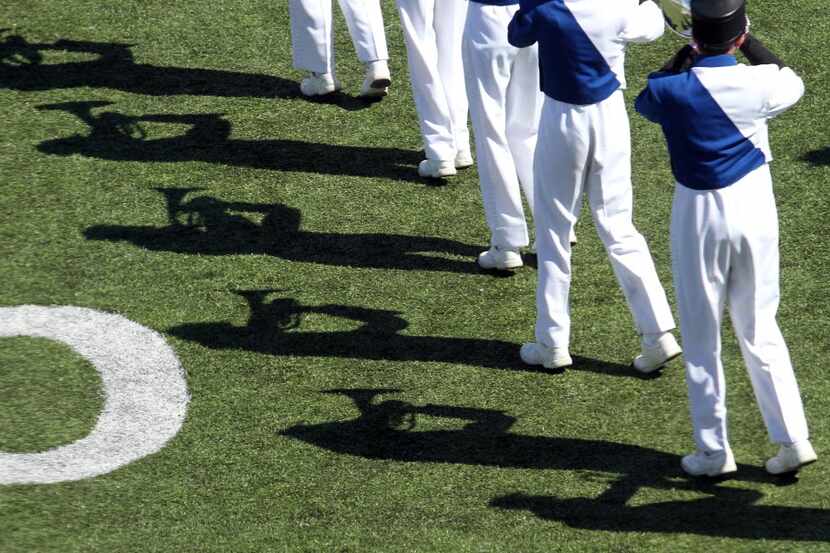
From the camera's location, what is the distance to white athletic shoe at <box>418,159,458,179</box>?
36.6 feet

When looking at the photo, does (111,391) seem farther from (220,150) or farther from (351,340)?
(220,150)

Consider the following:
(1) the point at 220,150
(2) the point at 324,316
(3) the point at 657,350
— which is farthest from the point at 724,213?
(1) the point at 220,150

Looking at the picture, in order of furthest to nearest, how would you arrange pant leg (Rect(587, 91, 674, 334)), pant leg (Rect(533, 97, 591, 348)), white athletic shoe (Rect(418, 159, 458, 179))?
white athletic shoe (Rect(418, 159, 458, 179))
pant leg (Rect(587, 91, 674, 334))
pant leg (Rect(533, 97, 591, 348))

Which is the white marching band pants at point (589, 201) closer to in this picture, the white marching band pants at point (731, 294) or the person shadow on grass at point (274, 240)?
the white marching band pants at point (731, 294)

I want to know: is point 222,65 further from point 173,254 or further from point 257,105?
point 173,254

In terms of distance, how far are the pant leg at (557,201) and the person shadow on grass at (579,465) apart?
69cm

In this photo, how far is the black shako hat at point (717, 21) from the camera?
727cm

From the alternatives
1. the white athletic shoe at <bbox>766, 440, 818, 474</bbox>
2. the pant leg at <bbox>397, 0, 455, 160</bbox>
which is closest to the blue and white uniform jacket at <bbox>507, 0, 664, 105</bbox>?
the white athletic shoe at <bbox>766, 440, 818, 474</bbox>

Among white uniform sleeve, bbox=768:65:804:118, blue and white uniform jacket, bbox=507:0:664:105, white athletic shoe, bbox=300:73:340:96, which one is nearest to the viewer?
white uniform sleeve, bbox=768:65:804:118

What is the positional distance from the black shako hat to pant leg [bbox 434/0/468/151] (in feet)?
11.0

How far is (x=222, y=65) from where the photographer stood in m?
12.8

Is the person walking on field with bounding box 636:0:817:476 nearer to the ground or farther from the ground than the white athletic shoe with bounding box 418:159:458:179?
farther from the ground

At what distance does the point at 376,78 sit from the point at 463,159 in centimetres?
117

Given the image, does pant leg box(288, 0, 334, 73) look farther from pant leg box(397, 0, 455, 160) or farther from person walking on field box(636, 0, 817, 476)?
person walking on field box(636, 0, 817, 476)
